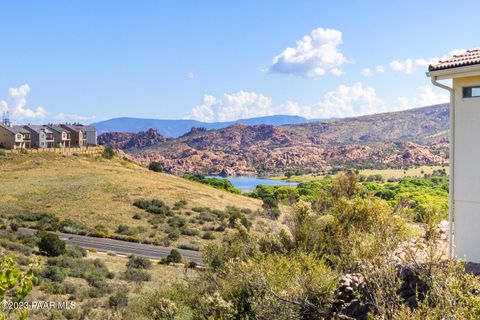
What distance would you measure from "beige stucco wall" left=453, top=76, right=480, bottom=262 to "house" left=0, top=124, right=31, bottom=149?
78.4m

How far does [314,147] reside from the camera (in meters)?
168

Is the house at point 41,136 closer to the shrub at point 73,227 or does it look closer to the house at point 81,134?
the house at point 81,134

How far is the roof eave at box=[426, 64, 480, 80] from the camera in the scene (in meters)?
10.3

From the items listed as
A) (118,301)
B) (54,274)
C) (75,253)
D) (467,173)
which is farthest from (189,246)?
(467,173)

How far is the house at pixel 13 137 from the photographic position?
7850 centimetres

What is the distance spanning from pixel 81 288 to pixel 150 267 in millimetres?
6778

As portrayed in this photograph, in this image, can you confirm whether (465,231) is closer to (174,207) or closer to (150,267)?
(150,267)

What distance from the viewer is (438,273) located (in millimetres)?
8727

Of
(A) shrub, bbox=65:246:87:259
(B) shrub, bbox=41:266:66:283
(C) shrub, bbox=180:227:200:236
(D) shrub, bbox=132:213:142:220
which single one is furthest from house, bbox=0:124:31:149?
(B) shrub, bbox=41:266:66:283

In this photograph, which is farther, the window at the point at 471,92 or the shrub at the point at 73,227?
the shrub at the point at 73,227

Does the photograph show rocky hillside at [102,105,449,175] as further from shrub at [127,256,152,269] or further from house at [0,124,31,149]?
shrub at [127,256,152,269]

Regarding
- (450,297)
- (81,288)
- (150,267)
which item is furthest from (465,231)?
(150,267)

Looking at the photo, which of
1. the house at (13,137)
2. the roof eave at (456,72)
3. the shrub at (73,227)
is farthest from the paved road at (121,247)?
the house at (13,137)

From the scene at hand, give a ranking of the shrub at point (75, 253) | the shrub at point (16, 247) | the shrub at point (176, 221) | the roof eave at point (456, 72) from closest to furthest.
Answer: the roof eave at point (456, 72)
the shrub at point (16, 247)
the shrub at point (75, 253)
the shrub at point (176, 221)
